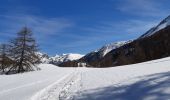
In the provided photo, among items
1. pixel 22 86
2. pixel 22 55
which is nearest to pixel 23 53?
pixel 22 55

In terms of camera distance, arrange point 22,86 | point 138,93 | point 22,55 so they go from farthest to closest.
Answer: point 22,55
point 22,86
point 138,93

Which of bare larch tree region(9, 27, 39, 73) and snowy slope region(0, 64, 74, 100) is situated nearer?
snowy slope region(0, 64, 74, 100)

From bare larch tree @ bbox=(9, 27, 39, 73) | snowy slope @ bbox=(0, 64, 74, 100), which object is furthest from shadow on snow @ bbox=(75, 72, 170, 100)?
bare larch tree @ bbox=(9, 27, 39, 73)

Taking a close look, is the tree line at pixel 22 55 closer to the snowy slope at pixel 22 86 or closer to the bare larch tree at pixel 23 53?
the bare larch tree at pixel 23 53

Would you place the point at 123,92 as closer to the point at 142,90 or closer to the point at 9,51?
the point at 142,90

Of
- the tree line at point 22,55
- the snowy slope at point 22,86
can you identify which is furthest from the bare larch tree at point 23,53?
the snowy slope at point 22,86

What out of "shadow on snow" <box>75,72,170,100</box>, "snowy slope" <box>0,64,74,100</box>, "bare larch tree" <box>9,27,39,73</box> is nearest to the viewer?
"shadow on snow" <box>75,72,170,100</box>

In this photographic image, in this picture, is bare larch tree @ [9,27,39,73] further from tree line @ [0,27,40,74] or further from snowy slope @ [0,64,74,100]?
snowy slope @ [0,64,74,100]

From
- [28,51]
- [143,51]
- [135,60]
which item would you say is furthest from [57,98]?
[143,51]

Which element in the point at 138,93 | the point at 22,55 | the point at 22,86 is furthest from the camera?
the point at 22,55

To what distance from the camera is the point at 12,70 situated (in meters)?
48.0

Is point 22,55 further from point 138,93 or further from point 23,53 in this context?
point 138,93

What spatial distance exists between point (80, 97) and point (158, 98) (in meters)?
3.51

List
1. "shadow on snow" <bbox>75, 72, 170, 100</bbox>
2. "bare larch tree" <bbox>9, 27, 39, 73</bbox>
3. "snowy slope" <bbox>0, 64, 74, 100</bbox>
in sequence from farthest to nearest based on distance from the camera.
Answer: "bare larch tree" <bbox>9, 27, 39, 73</bbox>, "snowy slope" <bbox>0, 64, 74, 100</bbox>, "shadow on snow" <bbox>75, 72, 170, 100</bbox>
